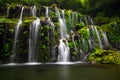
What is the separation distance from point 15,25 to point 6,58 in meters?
4.38

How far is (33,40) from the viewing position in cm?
2631

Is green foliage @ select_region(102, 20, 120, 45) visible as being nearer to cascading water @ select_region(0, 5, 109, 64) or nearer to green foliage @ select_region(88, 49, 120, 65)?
cascading water @ select_region(0, 5, 109, 64)

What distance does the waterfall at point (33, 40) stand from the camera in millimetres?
25388

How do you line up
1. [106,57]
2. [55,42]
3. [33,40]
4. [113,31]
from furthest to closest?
[113,31] < [55,42] < [33,40] < [106,57]

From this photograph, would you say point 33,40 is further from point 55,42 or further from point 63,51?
point 63,51

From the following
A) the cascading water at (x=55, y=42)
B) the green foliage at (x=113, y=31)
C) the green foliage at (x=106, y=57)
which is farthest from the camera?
the green foliage at (x=113, y=31)

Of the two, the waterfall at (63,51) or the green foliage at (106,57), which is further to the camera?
the waterfall at (63,51)

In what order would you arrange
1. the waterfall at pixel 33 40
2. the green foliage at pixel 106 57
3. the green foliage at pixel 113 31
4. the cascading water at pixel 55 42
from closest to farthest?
the green foliage at pixel 106 57 < the waterfall at pixel 33 40 < the cascading water at pixel 55 42 < the green foliage at pixel 113 31

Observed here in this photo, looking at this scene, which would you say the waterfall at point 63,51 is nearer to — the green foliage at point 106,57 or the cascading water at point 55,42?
the cascading water at point 55,42

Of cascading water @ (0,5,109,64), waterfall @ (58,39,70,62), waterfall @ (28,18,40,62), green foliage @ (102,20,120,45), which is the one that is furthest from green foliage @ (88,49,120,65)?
green foliage @ (102,20,120,45)

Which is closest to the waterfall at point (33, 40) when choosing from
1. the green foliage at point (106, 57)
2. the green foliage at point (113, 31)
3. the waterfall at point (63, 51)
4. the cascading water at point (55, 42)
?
the cascading water at point (55, 42)

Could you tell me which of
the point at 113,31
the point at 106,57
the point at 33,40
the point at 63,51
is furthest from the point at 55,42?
the point at 113,31

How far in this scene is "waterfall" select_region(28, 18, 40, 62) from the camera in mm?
25388

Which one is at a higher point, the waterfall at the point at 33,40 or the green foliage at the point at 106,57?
the waterfall at the point at 33,40
